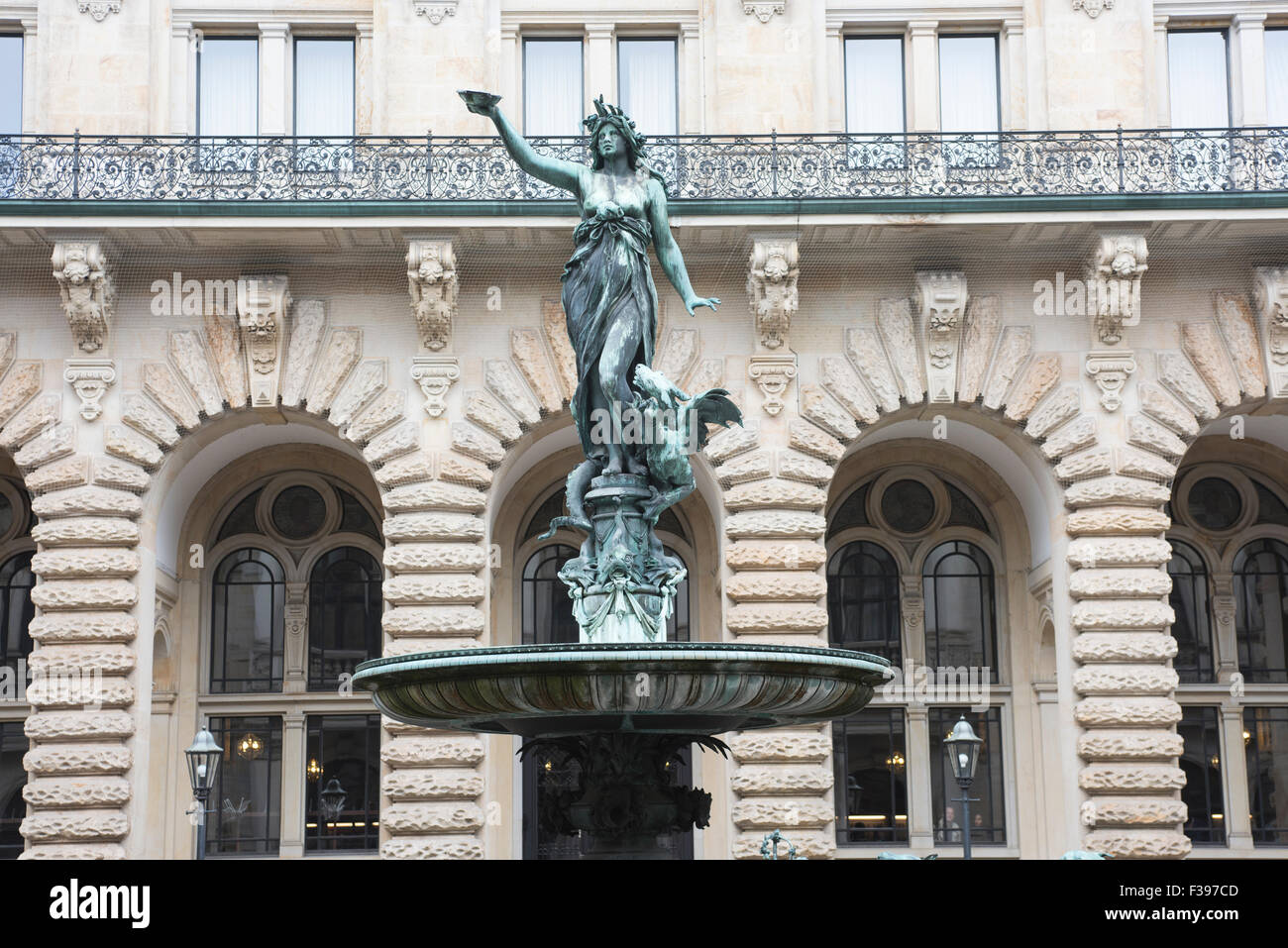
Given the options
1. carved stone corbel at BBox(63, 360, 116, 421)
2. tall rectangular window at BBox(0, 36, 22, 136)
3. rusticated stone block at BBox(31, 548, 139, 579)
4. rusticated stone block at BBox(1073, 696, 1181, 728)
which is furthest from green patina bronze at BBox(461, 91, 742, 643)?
tall rectangular window at BBox(0, 36, 22, 136)

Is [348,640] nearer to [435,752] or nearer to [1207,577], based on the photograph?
[435,752]

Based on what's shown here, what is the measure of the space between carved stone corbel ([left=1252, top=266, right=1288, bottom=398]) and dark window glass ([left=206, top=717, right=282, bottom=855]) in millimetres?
15163

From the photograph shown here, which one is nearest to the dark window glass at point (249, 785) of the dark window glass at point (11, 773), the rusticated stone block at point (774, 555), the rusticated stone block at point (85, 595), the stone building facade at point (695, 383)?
the stone building facade at point (695, 383)

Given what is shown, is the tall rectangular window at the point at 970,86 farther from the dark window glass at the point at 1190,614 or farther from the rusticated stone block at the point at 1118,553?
the dark window glass at the point at 1190,614

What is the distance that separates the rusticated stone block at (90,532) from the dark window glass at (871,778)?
412 inches

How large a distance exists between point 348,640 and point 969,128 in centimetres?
1207

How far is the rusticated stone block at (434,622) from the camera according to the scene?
22.3m

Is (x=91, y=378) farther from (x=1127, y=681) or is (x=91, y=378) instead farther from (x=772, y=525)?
(x=1127, y=681)

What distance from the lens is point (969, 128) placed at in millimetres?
24922

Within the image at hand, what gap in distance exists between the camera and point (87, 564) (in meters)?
22.4

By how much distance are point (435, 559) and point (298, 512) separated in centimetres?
454

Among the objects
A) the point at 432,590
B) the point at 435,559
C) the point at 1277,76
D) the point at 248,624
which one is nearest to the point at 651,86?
the point at 435,559
